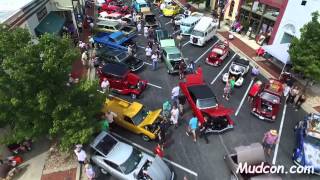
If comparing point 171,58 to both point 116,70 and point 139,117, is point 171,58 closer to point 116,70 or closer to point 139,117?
point 116,70

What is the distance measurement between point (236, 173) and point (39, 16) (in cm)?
2171

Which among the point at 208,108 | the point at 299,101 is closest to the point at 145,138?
the point at 208,108

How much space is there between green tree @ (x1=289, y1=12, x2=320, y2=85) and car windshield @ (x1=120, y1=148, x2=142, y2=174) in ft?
45.5

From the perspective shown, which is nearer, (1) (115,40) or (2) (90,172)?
(2) (90,172)

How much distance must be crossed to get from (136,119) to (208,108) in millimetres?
4828

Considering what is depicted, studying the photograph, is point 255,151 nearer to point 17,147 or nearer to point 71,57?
point 71,57

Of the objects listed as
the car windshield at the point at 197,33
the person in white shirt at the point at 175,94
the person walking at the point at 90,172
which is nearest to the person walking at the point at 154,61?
the person in white shirt at the point at 175,94

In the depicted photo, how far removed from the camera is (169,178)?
1212 centimetres

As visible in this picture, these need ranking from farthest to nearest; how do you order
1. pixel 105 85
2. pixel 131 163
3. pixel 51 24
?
1. pixel 51 24
2. pixel 105 85
3. pixel 131 163

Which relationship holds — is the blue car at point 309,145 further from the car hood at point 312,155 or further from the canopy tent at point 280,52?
the canopy tent at point 280,52

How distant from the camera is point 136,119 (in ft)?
49.0

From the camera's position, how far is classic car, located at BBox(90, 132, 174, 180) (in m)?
11.7

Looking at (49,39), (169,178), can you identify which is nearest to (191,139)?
(169,178)

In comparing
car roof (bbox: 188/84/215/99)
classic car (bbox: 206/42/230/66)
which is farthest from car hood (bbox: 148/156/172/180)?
classic car (bbox: 206/42/230/66)
